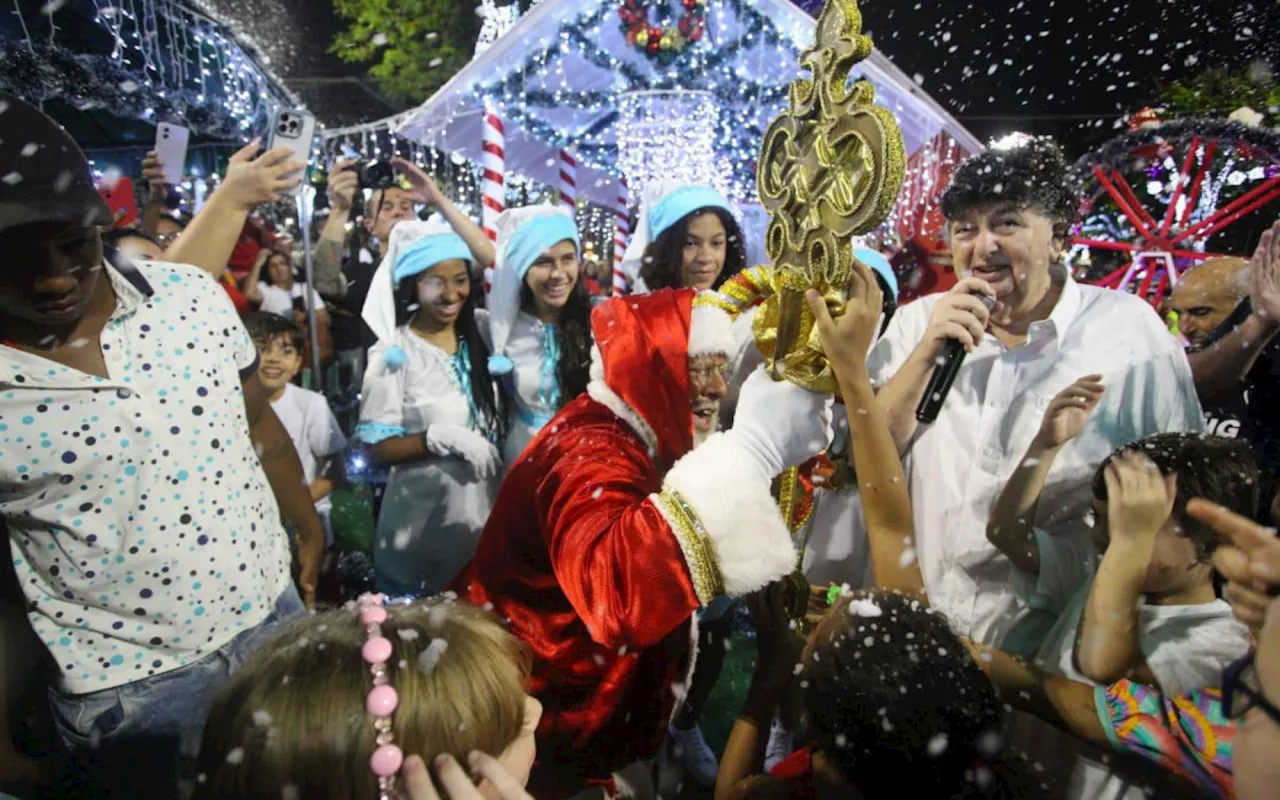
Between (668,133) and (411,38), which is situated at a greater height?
(411,38)

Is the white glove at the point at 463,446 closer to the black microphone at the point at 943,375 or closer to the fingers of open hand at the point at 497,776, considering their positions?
the black microphone at the point at 943,375

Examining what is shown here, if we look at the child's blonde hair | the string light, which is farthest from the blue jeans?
the string light

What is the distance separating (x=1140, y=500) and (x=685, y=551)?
35.8 inches

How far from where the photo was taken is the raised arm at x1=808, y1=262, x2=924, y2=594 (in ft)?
3.61

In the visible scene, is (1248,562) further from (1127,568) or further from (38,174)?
(38,174)

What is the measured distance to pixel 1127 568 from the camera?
4.40 feet

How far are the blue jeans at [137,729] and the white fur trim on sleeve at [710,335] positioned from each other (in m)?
0.99

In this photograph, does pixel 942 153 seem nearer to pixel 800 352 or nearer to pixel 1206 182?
pixel 1206 182

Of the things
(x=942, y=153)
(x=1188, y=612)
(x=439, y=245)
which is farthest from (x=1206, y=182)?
(x=439, y=245)

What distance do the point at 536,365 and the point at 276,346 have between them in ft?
4.31

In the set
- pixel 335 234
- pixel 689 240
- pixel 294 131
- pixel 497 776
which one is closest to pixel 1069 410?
pixel 497 776

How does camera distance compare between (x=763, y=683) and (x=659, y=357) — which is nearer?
(x=659, y=357)

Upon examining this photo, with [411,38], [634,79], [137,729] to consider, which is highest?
[411,38]

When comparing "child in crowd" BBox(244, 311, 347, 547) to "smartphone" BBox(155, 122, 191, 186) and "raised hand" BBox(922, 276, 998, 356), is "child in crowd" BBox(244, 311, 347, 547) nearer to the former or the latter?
"smartphone" BBox(155, 122, 191, 186)
